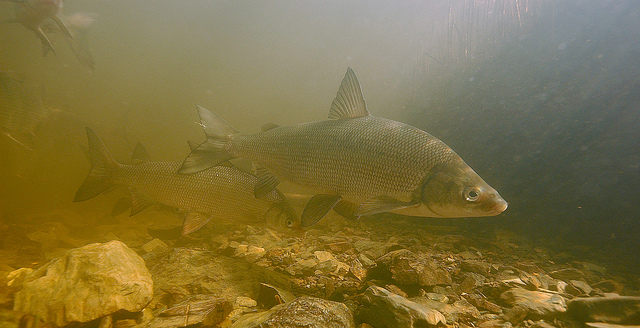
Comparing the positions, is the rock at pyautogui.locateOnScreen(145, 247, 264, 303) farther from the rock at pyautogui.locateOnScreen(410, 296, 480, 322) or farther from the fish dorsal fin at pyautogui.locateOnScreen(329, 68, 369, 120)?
the fish dorsal fin at pyautogui.locateOnScreen(329, 68, 369, 120)

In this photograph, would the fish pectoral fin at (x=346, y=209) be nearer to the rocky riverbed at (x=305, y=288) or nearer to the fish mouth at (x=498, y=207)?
the rocky riverbed at (x=305, y=288)

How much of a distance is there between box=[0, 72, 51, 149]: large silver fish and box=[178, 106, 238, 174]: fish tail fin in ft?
28.2

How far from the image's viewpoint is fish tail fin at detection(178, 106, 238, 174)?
105 inches

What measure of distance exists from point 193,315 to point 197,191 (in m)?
2.00

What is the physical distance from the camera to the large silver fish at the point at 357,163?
6.25 ft

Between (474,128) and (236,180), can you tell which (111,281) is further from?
(474,128)

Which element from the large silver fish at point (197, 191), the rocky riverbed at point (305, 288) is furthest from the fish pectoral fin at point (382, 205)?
the large silver fish at point (197, 191)

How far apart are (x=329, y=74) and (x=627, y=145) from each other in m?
32.3

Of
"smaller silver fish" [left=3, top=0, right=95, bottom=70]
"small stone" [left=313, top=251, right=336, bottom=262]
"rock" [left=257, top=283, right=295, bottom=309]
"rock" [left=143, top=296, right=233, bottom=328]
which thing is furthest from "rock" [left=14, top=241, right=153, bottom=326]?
"smaller silver fish" [left=3, top=0, right=95, bottom=70]

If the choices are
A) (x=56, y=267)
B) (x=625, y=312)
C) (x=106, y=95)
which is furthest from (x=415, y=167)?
(x=106, y=95)

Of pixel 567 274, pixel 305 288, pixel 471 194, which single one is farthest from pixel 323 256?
pixel 567 274

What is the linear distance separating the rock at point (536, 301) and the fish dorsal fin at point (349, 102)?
199 cm

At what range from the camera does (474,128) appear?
6.53m

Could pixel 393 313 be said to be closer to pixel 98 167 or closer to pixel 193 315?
pixel 193 315
